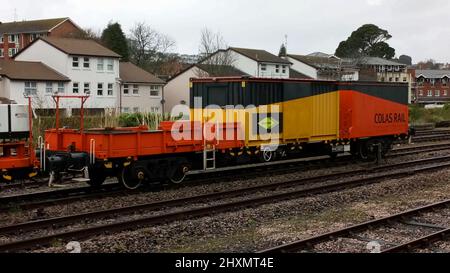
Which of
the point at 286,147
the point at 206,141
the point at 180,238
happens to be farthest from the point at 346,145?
the point at 180,238

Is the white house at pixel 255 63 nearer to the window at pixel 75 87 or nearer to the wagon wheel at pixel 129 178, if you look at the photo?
the window at pixel 75 87

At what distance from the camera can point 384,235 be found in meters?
9.33

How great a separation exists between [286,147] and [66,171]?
7418mm

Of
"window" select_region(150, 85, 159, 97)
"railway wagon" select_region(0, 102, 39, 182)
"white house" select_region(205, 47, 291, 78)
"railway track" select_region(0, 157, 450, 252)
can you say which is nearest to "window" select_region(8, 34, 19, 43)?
"white house" select_region(205, 47, 291, 78)

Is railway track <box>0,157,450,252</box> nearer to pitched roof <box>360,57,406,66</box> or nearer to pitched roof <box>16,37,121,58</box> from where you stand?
pitched roof <box>16,37,121,58</box>

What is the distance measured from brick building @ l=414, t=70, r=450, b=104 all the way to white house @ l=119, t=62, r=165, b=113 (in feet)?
236

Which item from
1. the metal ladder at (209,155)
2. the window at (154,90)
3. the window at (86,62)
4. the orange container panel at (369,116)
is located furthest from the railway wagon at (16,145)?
the window at (154,90)

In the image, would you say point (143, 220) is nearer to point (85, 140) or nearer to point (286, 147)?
point (85, 140)

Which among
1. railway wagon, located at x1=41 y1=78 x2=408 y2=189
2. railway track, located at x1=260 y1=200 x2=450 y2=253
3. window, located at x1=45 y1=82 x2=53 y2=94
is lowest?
railway track, located at x1=260 y1=200 x2=450 y2=253

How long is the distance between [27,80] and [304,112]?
112 ft

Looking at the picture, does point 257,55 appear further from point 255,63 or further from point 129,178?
point 129,178

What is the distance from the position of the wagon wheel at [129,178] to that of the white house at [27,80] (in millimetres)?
31770

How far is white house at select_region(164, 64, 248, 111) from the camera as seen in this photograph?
6031cm
